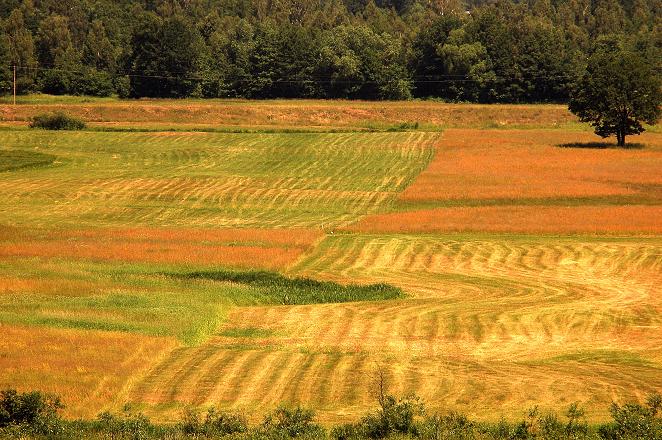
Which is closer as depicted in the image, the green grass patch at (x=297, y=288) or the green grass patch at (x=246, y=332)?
the green grass patch at (x=246, y=332)

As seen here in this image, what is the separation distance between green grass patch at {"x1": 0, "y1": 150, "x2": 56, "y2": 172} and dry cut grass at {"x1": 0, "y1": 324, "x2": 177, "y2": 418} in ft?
172

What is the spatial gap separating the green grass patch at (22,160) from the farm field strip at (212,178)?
1298 millimetres

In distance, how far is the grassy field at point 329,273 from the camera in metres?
26.5

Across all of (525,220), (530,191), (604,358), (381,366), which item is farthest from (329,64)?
(381,366)

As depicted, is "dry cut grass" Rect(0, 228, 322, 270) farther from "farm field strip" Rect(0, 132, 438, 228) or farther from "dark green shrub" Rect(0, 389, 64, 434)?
"dark green shrub" Rect(0, 389, 64, 434)

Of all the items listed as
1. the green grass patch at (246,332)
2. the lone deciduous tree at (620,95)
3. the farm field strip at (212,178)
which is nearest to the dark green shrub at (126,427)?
the green grass patch at (246,332)

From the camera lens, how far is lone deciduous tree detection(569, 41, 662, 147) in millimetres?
89688

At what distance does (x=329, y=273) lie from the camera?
4309cm

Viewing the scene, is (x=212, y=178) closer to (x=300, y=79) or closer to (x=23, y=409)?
(x=23, y=409)

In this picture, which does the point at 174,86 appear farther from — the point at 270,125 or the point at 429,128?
the point at 429,128

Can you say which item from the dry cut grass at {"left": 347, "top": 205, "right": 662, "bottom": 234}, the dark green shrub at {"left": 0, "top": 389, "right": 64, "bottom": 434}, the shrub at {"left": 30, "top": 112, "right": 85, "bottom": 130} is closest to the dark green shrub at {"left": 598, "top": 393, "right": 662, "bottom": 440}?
the dark green shrub at {"left": 0, "top": 389, "right": 64, "bottom": 434}

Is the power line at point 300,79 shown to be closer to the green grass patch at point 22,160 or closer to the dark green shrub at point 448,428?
the green grass patch at point 22,160

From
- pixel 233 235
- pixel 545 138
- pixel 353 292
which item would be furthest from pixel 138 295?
pixel 545 138

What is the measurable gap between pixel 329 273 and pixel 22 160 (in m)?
49.1
